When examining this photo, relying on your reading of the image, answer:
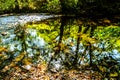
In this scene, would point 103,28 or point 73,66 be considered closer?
point 73,66

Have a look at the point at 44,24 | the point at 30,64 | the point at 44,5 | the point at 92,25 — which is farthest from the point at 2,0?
the point at 30,64

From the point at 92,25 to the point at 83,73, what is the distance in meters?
7.64

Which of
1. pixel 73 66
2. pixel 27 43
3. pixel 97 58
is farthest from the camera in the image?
pixel 27 43

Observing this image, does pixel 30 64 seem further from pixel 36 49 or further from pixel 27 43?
pixel 27 43

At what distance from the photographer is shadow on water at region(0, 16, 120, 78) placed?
1067 cm

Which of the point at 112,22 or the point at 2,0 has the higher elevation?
the point at 2,0

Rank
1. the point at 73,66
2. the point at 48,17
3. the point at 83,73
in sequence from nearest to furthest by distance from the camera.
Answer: the point at 83,73
the point at 73,66
the point at 48,17

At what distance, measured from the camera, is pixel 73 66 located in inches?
413

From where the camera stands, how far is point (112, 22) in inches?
693

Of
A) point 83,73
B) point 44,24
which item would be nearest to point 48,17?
point 44,24

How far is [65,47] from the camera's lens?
12.6 m

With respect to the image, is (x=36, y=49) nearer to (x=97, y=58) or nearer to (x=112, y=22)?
(x=97, y=58)

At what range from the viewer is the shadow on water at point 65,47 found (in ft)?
35.0

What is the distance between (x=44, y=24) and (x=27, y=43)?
4.54 m
